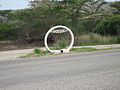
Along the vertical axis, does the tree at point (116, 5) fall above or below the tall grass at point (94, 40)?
above

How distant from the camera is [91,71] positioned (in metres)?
7.66

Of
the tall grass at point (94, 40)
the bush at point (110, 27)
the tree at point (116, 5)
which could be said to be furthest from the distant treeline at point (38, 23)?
the tree at point (116, 5)

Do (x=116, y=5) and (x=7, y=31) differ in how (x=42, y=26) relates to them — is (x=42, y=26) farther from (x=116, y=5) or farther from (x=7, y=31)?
(x=116, y=5)

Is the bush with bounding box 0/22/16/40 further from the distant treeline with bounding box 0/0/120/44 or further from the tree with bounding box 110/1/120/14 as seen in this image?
the tree with bounding box 110/1/120/14

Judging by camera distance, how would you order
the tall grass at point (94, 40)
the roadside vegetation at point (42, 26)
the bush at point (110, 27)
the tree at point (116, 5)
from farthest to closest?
1. the tree at point (116, 5)
2. the bush at point (110, 27)
3. the tall grass at point (94, 40)
4. the roadside vegetation at point (42, 26)

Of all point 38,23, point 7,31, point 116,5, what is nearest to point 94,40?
point 38,23

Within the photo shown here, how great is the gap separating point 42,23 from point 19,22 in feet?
8.46

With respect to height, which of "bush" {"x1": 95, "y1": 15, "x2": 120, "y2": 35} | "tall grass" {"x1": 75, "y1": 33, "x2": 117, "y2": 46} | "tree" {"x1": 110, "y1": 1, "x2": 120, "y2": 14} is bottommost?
"tall grass" {"x1": 75, "y1": 33, "x2": 117, "y2": 46}

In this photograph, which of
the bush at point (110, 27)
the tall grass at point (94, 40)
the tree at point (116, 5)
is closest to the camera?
the tall grass at point (94, 40)

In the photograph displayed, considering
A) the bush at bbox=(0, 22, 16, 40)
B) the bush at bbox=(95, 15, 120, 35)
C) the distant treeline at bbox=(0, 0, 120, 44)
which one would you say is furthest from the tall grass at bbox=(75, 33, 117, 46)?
the bush at bbox=(0, 22, 16, 40)

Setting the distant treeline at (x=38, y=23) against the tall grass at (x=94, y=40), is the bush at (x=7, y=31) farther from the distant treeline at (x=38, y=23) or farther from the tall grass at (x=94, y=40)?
the tall grass at (x=94, y=40)

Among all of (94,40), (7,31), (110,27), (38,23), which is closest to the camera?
(38,23)

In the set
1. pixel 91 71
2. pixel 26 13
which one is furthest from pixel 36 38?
pixel 91 71

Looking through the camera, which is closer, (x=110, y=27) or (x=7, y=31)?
(x=7, y=31)
